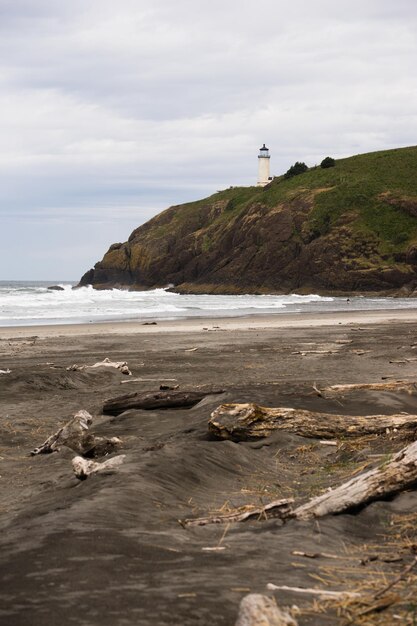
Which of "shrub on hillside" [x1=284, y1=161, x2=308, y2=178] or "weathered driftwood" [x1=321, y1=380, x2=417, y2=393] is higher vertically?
"shrub on hillside" [x1=284, y1=161, x2=308, y2=178]

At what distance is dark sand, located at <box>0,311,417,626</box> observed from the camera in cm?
363

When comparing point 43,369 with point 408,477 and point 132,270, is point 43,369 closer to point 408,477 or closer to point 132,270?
point 408,477

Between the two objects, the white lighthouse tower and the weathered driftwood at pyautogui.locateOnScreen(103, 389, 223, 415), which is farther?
the white lighthouse tower

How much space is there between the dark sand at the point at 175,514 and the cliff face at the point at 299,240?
6206 centimetres

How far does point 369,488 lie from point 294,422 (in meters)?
2.95

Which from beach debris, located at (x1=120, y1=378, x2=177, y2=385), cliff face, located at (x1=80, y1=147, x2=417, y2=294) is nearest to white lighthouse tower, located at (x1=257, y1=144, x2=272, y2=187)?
cliff face, located at (x1=80, y1=147, x2=417, y2=294)

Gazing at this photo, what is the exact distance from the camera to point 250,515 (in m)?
5.29

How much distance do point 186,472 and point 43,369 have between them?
8789mm

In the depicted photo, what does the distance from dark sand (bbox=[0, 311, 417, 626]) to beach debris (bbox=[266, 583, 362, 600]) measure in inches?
2.1

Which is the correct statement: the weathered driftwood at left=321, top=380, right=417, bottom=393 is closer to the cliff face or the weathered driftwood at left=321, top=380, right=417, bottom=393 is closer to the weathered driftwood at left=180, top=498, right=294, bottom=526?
the weathered driftwood at left=180, top=498, right=294, bottom=526

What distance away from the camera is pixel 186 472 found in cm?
672

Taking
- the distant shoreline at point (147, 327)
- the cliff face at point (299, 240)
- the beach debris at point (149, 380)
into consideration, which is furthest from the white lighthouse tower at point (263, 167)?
the beach debris at point (149, 380)

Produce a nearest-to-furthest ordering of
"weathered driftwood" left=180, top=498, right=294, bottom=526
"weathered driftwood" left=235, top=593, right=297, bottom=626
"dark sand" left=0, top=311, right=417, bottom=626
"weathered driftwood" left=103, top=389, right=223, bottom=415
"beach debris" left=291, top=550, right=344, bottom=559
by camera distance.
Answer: "weathered driftwood" left=235, top=593, right=297, bottom=626, "dark sand" left=0, top=311, right=417, bottom=626, "beach debris" left=291, top=550, right=344, bottom=559, "weathered driftwood" left=180, top=498, right=294, bottom=526, "weathered driftwood" left=103, top=389, right=223, bottom=415

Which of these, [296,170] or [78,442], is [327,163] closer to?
[296,170]
